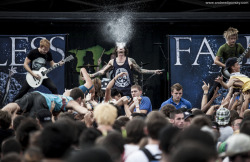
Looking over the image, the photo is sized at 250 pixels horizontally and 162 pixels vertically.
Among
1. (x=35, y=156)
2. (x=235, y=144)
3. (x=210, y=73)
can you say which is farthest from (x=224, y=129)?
(x=210, y=73)

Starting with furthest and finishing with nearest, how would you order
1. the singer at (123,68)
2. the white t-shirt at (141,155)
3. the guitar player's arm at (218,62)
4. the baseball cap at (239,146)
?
the singer at (123,68), the guitar player's arm at (218,62), the white t-shirt at (141,155), the baseball cap at (239,146)

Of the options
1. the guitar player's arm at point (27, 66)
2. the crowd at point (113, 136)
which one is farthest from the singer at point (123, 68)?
the crowd at point (113, 136)

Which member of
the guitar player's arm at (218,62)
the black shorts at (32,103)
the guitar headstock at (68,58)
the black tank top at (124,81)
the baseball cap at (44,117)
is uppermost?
the guitar headstock at (68,58)

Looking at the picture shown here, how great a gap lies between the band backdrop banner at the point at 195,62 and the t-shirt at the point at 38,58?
269 cm

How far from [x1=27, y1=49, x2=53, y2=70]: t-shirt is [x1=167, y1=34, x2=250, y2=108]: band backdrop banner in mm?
2693

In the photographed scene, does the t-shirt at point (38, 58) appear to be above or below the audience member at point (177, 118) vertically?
above

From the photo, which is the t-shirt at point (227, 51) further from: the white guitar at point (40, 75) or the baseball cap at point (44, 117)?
the baseball cap at point (44, 117)

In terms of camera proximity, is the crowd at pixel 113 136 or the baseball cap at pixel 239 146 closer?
the crowd at pixel 113 136

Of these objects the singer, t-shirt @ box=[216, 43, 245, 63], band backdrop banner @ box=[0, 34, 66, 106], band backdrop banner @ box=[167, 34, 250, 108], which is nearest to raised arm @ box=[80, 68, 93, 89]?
the singer

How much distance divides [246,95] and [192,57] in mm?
3028

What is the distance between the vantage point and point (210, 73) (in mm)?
10984

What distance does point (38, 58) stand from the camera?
10430mm

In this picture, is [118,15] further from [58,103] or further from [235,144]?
[235,144]

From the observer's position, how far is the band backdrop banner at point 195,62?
35.8 ft
